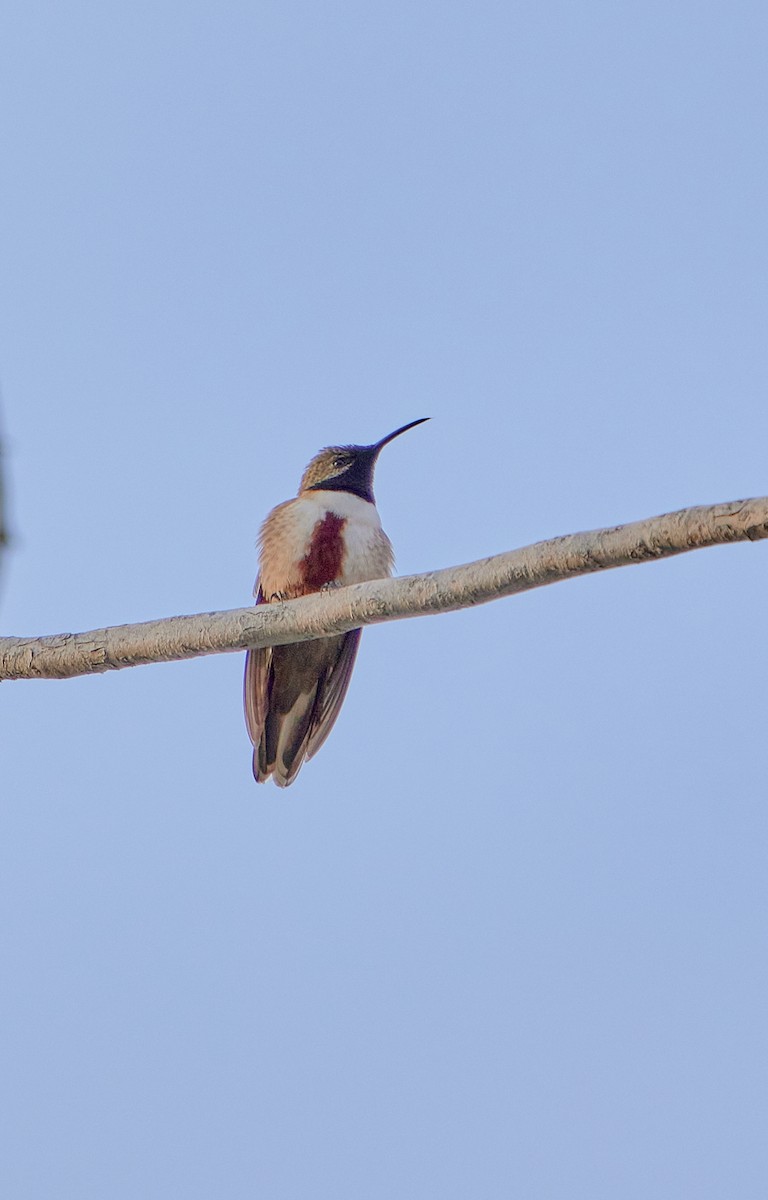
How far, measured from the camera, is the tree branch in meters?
3.91

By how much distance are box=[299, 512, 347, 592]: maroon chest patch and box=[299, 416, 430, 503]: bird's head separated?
106 centimetres

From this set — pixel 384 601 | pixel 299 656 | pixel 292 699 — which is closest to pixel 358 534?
pixel 299 656

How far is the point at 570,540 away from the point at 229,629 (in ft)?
5.12

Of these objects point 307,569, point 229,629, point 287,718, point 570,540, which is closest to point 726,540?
point 570,540

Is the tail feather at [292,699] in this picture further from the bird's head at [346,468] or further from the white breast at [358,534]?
the bird's head at [346,468]

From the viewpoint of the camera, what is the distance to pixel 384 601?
4.82 meters

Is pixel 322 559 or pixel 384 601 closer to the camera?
pixel 384 601

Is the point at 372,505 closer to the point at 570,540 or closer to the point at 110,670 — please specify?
the point at 110,670

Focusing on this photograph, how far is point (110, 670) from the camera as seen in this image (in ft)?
17.0

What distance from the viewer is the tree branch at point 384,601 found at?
12.8ft

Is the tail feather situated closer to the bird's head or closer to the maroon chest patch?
the maroon chest patch

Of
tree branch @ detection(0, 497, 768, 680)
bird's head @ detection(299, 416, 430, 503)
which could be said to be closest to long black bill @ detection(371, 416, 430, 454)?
bird's head @ detection(299, 416, 430, 503)

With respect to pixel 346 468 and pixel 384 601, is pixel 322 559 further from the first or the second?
pixel 384 601

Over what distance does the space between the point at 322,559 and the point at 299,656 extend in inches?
24.8
